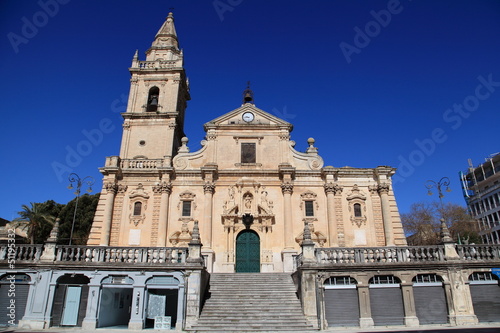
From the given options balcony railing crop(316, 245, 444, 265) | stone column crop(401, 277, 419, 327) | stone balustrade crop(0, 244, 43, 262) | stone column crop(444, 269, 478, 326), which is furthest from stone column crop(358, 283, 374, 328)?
stone balustrade crop(0, 244, 43, 262)

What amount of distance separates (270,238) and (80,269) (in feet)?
39.0

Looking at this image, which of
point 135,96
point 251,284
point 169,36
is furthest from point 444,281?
point 169,36

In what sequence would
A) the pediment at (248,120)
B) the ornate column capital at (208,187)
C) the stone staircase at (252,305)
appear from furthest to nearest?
1. the pediment at (248,120)
2. the ornate column capital at (208,187)
3. the stone staircase at (252,305)

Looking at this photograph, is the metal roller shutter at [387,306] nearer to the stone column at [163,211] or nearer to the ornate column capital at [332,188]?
the ornate column capital at [332,188]

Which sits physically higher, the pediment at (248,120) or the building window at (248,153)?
the pediment at (248,120)

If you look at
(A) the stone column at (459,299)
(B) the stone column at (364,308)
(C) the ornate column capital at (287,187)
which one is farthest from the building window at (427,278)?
(C) the ornate column capital at (287,187)

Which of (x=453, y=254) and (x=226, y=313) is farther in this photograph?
(x=453, y=254)

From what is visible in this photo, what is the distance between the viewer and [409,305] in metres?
15.4

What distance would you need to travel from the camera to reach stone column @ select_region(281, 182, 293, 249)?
74.8 feet

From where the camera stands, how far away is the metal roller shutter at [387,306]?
600 inches

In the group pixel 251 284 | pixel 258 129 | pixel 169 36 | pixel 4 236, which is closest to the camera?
pixel 251 284

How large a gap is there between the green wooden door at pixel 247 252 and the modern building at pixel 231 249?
7cm

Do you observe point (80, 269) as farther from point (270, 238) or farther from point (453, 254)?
point (453, 254)

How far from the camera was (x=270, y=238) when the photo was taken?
23234 mm
